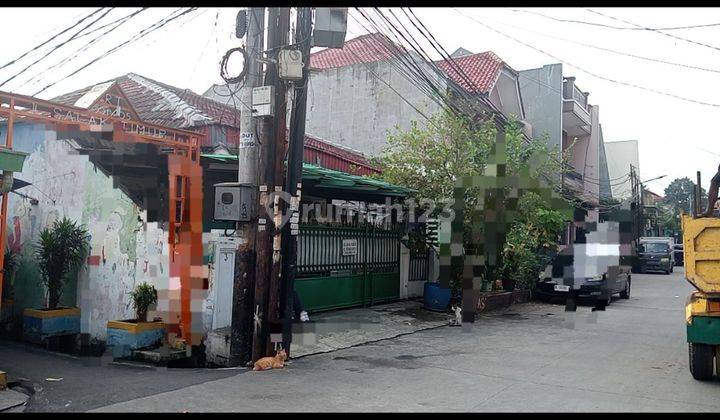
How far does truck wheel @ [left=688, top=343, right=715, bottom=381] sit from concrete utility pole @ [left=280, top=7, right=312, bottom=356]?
16.8 feet

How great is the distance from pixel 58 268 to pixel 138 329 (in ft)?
8.71

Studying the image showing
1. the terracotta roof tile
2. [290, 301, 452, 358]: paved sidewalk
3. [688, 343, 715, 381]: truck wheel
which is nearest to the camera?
[688, 343, 715, 381]: truck wheel

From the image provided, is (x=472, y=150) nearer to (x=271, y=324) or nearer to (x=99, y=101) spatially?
(x=271, y=324)

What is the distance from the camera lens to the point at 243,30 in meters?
7.65

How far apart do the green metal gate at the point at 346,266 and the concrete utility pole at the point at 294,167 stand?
2700 millimetres

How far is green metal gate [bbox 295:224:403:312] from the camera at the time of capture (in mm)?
10719

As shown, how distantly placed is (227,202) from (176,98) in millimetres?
9238

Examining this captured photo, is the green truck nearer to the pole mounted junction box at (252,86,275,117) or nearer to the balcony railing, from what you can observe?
the pole mounted junction box at (252,86,275,117)

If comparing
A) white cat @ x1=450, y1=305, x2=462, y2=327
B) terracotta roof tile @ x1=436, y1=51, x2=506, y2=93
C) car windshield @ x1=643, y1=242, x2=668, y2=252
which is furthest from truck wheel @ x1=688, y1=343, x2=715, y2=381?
car windshield @ x1=643, y1=242, x2=668, y2=252

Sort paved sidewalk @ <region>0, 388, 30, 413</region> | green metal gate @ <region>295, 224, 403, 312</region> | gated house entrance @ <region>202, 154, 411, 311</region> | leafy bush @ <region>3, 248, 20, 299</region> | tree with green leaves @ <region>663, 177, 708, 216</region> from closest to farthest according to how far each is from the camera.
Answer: paved sidewalk @ <region>0, 388, 30, 413</region>
gated house entrance @ <region>202, 154, 411, 311</region>
green metal gate @ <region>295, 224, 403, 312</region>
leafy bush @ <region>3, 248, 20, 299</region>
tree with green leaves @ <region>663, 177, 708, 216</region>

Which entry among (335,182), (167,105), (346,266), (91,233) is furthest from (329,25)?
(167,105)

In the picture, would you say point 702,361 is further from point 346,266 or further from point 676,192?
point 676,192

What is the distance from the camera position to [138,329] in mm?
8641

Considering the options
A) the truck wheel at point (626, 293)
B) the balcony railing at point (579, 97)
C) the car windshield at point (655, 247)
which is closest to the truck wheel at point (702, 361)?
the truck wheel at point (626, 293)
